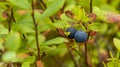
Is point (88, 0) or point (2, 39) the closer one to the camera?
point (2, 39)

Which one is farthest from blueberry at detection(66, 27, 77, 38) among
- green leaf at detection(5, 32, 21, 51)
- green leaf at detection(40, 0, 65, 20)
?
green leaf at detection(5, 32, 21, 51)

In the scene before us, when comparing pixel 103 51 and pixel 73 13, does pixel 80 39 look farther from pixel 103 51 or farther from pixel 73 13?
Answer: pixel 103 51

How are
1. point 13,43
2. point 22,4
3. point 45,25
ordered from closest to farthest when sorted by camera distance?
point 13,43 → point 22,4 → point 45,25

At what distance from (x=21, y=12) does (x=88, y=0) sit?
0.23 meters

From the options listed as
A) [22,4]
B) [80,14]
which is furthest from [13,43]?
[80,14]

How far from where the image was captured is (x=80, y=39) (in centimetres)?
113

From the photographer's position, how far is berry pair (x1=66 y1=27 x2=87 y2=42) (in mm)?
Result: 1126

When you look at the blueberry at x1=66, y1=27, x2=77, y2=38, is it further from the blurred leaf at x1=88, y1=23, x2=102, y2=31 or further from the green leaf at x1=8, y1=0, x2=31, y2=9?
the green leaf at x1=8, y1=0, x2=31, y2=9

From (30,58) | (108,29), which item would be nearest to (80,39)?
(30,58)

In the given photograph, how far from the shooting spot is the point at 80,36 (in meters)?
1.10

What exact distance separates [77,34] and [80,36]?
4cm

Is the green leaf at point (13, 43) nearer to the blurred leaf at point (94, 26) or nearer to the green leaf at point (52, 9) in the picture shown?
Result: the green leaf at point (52, 9)

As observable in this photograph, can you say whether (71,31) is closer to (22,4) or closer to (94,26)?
(94,26)

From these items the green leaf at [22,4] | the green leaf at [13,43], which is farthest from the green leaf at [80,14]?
the green leaf at [13,43]
